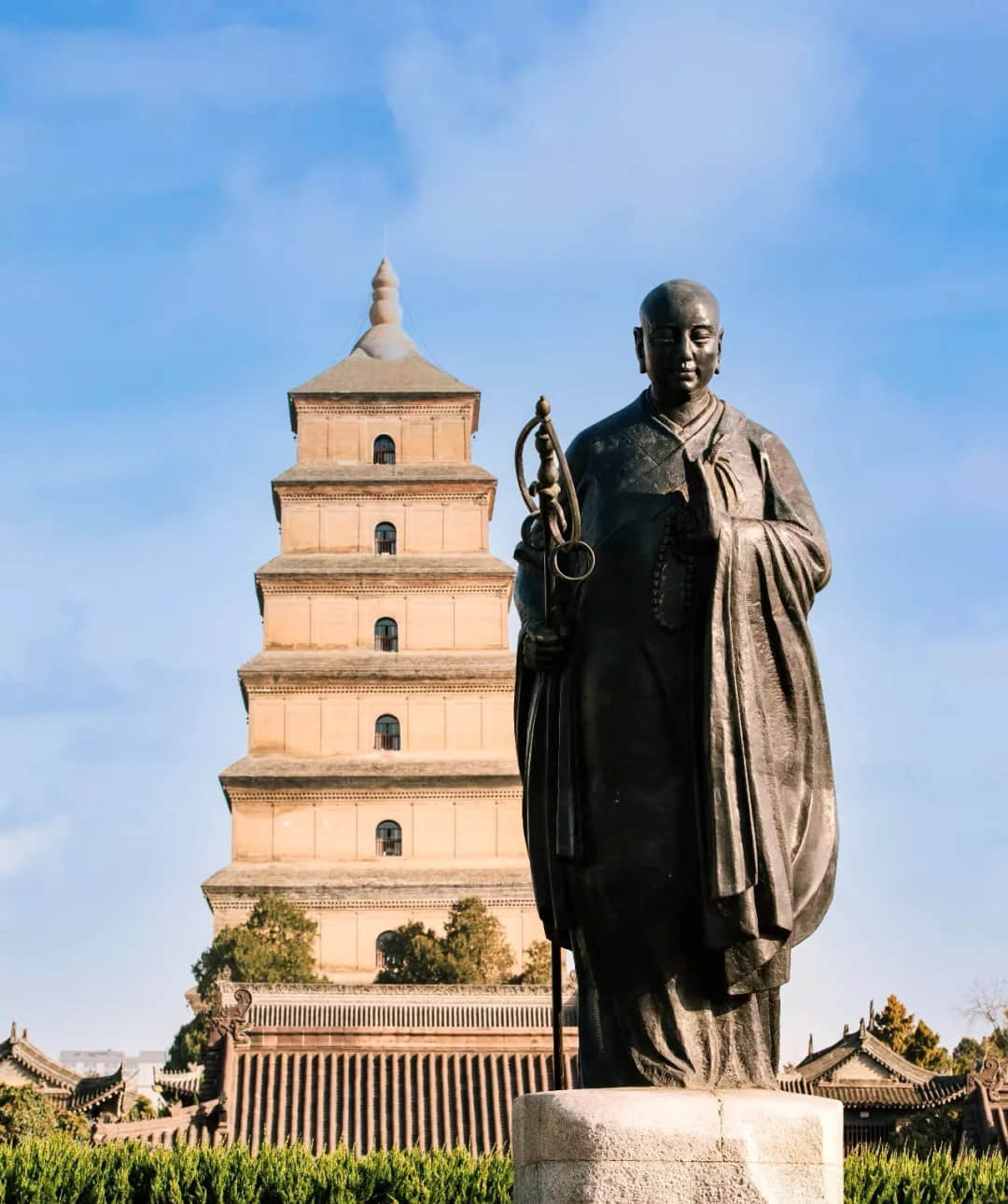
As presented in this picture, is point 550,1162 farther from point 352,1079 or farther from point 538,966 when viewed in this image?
point 538,966

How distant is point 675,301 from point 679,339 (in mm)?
107

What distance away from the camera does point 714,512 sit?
5367mm

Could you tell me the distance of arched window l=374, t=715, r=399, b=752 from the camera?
1900 inches

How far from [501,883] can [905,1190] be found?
3064cm

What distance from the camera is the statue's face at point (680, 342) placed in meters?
5.66

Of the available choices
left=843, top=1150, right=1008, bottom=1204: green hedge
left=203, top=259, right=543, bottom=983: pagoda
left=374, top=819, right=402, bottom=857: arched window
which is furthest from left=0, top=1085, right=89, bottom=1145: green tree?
left=374, top=819, right=402, bottom=857: arched window

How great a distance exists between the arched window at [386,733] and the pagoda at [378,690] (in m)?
0.04

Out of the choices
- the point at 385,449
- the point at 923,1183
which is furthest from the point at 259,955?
the point at 923,1183

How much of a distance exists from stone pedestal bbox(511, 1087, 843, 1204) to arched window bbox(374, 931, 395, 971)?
40645 mm

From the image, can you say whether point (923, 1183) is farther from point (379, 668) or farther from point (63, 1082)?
point (379, 668)

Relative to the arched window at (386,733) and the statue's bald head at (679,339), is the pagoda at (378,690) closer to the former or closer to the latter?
the arched window at (386,733)

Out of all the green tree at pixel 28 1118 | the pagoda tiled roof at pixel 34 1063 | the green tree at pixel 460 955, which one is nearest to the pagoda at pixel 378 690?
the green tree at pixel 460 955

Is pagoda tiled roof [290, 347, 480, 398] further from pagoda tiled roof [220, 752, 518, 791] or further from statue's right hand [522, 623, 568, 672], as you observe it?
statue's right hand [522, 623, 568, 672]

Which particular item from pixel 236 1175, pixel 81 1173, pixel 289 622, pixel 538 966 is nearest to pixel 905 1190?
pixel 236 1175
